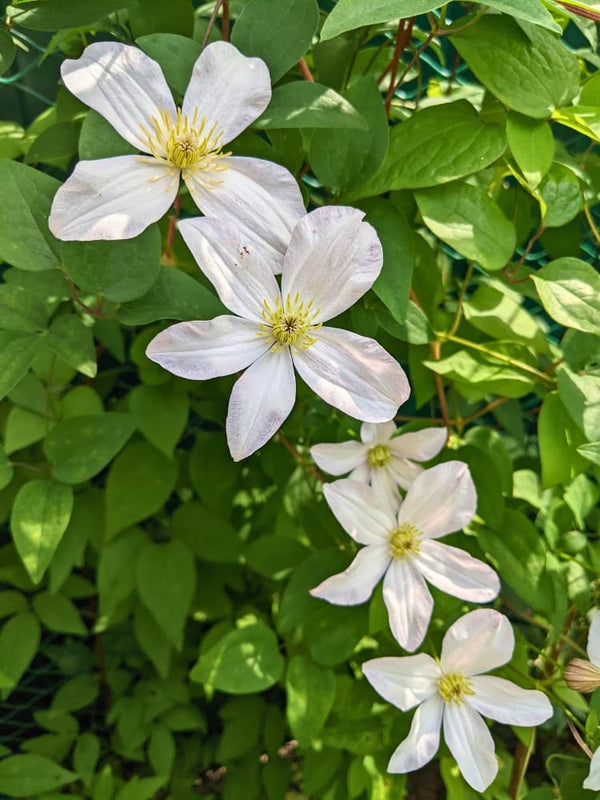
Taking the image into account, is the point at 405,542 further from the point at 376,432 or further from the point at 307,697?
the point at 307,697

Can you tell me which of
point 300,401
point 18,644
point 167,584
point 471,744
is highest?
point 300,401

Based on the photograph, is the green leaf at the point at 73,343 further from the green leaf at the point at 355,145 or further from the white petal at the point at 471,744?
the white petal at the point at 471,744

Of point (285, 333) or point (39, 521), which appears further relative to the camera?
point (39, 521)

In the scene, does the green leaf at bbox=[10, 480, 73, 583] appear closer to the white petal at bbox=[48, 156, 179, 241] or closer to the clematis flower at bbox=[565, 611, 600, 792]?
the white petal at bbox=[48, 156, 179, 241]

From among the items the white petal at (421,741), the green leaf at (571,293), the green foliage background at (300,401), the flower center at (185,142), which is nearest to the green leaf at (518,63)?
the green foliage background at (300,401)

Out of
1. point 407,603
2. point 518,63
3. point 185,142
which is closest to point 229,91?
point 185,142

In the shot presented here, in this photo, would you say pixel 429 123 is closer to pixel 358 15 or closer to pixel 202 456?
pixel 358 15

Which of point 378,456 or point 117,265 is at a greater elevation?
point 117,265

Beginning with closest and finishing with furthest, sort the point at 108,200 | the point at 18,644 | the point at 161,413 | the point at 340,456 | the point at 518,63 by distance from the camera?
the point at 108,200 < the point at 518,63 < the point at 340,456 < the point at 161,413 < the point at 18,644
